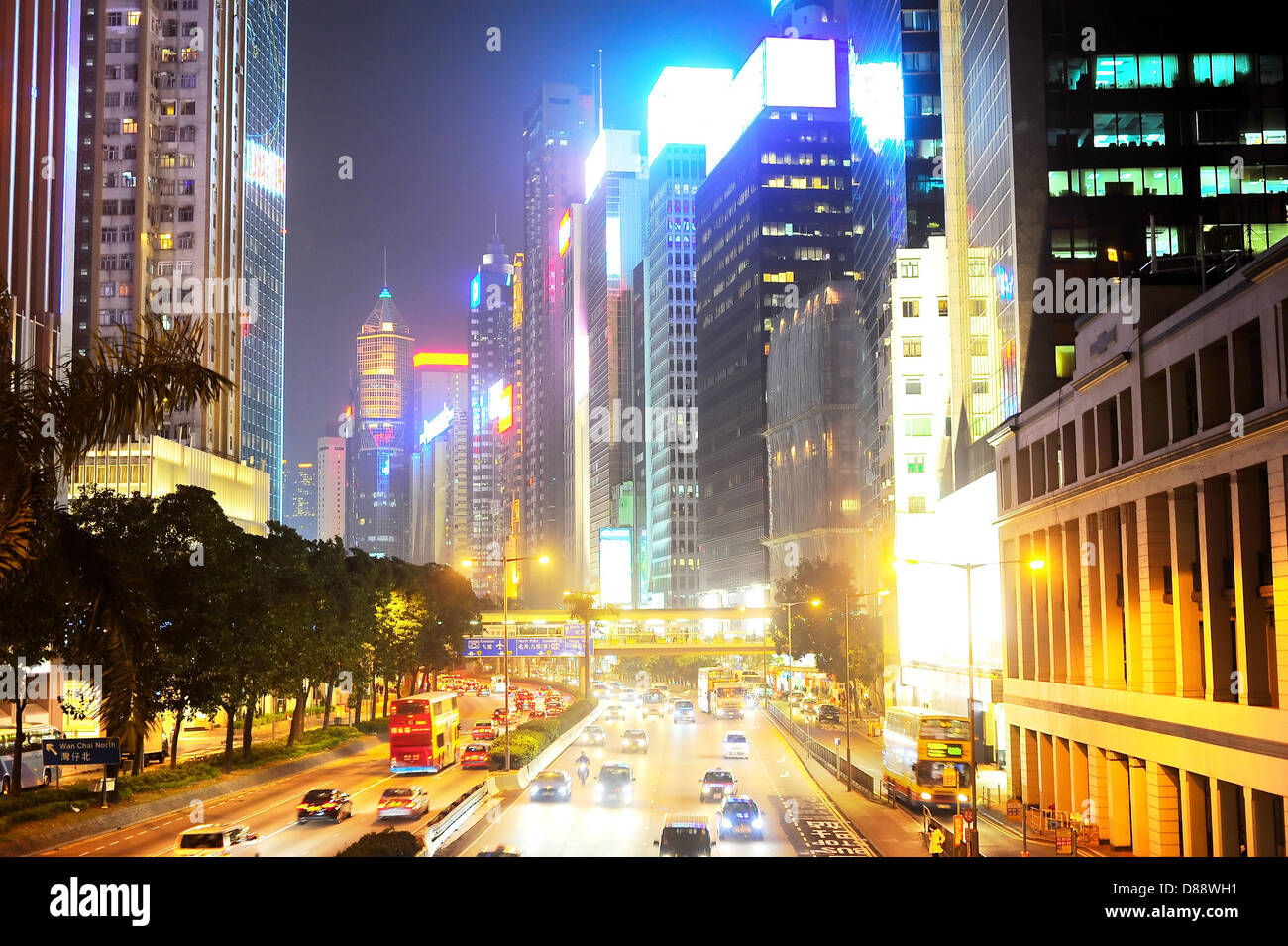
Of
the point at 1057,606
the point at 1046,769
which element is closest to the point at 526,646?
the point at 1046,769

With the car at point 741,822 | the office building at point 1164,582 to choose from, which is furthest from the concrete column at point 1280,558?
the car at point 741,822

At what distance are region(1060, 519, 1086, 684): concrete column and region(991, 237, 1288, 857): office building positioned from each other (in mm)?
86

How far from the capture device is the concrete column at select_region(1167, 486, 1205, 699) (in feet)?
132

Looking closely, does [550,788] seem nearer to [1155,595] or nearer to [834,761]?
[834,761]

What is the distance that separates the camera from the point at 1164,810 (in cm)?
3975

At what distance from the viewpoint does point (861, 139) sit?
12750 centimetres

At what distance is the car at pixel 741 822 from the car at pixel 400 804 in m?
12.5

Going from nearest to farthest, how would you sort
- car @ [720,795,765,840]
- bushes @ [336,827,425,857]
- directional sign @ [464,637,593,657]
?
bushes @ [336,827,425,857]
car @ [720,795,765,840]
directional sign @ [464,637,593,657]

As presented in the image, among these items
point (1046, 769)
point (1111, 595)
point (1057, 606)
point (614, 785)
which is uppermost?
point (1111, 595)

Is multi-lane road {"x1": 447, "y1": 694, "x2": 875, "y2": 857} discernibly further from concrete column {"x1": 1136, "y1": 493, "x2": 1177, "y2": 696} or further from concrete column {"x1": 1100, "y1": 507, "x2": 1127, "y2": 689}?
concrete column {"x1": 1100, "y1": 507, "x2": 1127, "y2": 689}

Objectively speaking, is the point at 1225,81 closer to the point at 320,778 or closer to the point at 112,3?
the point at 320,778

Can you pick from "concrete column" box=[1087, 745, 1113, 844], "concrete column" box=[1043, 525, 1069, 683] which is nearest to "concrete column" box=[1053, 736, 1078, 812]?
"concrete column" box=[1043, 525, 1069, 683]

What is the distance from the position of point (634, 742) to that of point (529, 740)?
1204 cm

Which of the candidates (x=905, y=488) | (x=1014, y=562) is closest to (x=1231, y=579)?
(x=1014, y=562)
